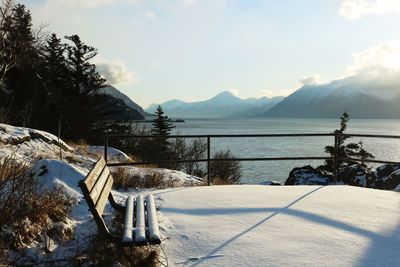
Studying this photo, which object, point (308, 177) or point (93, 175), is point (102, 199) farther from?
point (308, 177)

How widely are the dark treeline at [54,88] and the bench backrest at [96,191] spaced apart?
22.8 metres

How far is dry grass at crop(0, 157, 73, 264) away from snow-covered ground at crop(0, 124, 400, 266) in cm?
13

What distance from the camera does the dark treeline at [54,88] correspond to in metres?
28.6

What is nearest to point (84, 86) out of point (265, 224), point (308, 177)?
point (308, 177)

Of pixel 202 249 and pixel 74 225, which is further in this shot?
pixel 74 225

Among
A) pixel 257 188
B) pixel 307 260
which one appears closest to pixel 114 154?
pixel 257 188

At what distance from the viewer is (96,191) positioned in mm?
3715

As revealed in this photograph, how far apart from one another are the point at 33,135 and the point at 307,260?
9384mm

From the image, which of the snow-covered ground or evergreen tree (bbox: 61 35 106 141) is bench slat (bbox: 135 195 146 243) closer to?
the snow-covered ground

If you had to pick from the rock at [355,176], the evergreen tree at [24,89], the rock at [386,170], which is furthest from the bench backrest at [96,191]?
the evergreen tree at [24,89]

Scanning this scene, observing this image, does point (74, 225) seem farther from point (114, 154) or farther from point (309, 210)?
point (114, 154)

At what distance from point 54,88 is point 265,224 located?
34.2 m

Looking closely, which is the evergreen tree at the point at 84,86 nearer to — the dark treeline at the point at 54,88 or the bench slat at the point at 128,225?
the dark treeline at the point at 54,88

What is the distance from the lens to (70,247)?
3.69 metres
